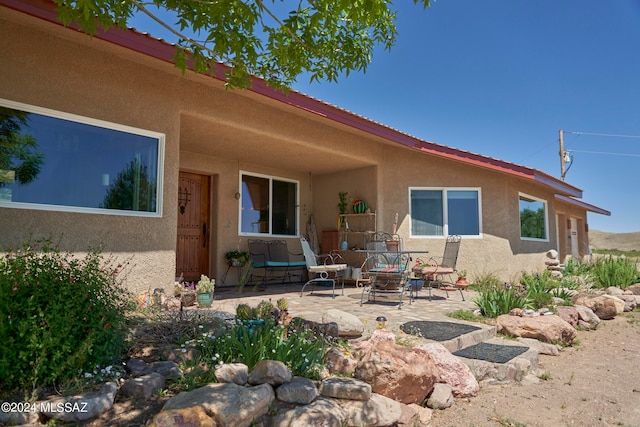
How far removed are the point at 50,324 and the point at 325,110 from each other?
5276mm

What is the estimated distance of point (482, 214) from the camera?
9.31 m

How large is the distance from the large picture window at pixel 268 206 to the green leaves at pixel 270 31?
180 inches

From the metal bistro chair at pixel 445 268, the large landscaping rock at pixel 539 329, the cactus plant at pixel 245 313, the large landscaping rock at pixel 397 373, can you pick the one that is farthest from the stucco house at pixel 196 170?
the large landscaping rock at pixel 539 329

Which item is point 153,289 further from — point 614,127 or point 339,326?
point 614,127

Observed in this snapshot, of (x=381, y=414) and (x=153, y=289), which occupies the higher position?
(x=153, y=289)

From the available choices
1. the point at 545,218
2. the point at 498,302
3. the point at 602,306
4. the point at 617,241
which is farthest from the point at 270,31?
the point at 617,241

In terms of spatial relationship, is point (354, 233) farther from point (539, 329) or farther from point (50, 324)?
point (50, 324)

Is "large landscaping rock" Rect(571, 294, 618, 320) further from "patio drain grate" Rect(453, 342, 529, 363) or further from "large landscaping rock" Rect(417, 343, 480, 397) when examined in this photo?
"large landscaping rock" Rect(417, 343, 480, 397)

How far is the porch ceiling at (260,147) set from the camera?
630 centimetres

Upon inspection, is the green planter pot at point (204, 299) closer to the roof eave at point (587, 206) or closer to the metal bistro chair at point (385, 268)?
the metal bistro chair at point (385, 268)

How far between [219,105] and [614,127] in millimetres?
25598

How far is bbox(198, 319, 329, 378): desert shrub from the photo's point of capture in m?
2.79

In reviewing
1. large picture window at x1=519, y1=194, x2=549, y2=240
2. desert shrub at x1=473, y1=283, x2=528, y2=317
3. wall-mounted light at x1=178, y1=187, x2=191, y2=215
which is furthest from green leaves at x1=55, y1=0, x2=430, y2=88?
large picture window at x1=519, y1=194, x2=549, y2=240

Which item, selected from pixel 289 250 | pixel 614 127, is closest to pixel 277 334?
pixel 289 250
